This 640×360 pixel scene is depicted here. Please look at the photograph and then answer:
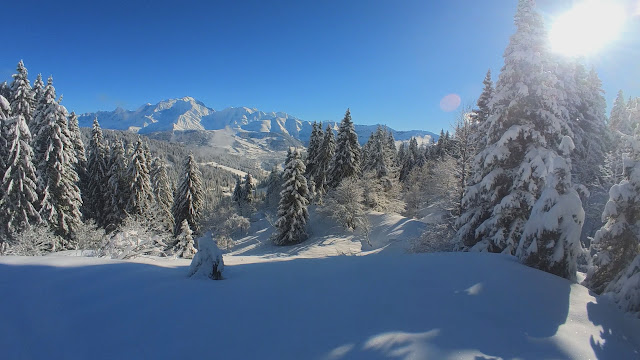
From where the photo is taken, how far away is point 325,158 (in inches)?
1654

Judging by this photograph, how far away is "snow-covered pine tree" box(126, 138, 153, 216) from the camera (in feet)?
107

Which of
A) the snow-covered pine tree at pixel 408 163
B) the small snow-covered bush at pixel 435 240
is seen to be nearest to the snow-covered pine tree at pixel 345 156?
the small snow-covered bush at pixel 435 240

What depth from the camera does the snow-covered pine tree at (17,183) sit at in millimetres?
19641

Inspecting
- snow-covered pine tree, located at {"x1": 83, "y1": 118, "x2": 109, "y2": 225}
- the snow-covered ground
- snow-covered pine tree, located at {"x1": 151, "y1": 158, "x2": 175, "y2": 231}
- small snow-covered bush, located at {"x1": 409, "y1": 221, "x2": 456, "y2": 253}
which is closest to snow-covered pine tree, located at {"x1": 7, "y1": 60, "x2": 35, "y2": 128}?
snow-covered pine tree, located at {"x1": 83, "y1": 118, "x2": 109, "y2": 225}

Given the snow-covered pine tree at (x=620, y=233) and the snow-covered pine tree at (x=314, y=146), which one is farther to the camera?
the snow-covered pine tree at (x=314, y=146)

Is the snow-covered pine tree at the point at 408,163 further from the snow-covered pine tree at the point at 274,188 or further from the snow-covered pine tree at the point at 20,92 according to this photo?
the snow-covered pine tree at the point at 20,92

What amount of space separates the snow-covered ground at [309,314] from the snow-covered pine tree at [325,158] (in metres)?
32.9

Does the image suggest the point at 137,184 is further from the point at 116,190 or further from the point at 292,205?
the point at 292,205

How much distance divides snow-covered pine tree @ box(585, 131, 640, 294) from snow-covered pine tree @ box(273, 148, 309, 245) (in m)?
25.9

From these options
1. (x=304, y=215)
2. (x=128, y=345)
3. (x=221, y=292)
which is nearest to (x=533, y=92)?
(x=221, y=292)

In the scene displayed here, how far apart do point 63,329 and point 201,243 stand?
365 centimetres

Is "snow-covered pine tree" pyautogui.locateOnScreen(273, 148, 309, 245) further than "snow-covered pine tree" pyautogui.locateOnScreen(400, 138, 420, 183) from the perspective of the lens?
No

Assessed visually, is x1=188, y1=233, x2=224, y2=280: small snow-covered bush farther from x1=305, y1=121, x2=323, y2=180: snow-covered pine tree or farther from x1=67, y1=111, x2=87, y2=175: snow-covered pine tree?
x1=305, y1=121, x2=323, y2=180: snow-covered pine tree

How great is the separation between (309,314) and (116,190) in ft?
113
